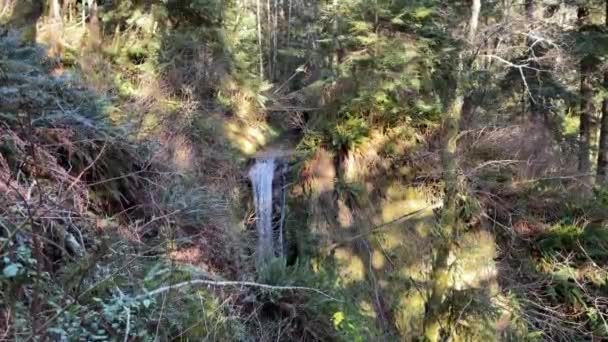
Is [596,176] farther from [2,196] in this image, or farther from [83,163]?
[2,196]

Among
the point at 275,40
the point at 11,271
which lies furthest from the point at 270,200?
the point at 275,40

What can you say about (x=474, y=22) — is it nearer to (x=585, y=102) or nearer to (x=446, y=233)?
(x=446, y=233)

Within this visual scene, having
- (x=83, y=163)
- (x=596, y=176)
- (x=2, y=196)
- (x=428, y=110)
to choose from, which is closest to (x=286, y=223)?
(x=428, y=110)

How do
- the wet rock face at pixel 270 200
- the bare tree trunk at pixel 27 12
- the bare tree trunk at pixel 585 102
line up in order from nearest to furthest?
the bare tree trunk at pixel 585 102 → the wet rock face at pixel 270 200 → the bare tree trunk at pixel 27 12

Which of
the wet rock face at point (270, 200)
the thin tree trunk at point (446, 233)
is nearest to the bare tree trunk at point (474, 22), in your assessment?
the thin tree trunk at point (446, 233)

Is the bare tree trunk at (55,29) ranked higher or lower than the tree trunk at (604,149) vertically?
higher

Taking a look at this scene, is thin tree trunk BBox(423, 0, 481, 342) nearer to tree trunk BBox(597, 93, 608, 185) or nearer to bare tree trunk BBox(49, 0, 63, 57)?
tree trunk BBox(597, 93, 608, 185)

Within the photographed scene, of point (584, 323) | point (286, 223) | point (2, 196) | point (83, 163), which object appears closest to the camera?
point (2, 196)

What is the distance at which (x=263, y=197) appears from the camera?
10766mm

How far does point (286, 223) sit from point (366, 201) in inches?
69.9

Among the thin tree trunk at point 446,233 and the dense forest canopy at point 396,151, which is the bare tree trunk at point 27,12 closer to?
the dense forest canopy at point 396,151

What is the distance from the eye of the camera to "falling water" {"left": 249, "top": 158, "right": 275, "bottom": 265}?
10.2 meters

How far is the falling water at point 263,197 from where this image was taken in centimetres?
1022

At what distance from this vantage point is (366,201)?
1030 cm
